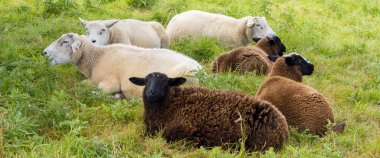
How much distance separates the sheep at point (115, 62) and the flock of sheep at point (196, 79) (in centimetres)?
2

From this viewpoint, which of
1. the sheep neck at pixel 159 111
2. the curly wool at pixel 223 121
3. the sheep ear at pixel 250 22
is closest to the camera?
the curly wool at pixel 223 121

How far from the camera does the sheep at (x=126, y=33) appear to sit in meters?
9.87

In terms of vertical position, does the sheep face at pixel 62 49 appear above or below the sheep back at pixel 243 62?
above

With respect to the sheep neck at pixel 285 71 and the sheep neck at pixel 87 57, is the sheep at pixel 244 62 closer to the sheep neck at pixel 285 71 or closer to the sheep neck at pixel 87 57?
the sheep neck at pixel 285 71

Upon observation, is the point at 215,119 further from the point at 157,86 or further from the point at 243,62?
the point at 243,62

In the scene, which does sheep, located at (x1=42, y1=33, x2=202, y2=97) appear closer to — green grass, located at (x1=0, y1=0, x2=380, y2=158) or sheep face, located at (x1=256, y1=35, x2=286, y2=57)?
green grass, located at (x1=0, y1=0, x2=380, y2=158)

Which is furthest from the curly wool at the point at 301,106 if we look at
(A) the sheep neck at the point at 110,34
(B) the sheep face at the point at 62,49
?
(A) the sheep neck at the point at 110,34

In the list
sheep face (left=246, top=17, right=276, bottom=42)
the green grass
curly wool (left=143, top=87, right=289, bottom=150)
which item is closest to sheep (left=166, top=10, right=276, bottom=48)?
sheep face (left=246, top=17, right=276, bottom=42)

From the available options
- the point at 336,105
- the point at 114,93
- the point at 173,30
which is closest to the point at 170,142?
the point at 114,93

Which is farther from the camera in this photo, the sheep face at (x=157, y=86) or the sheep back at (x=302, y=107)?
the sheep back at (x=302, y=107)

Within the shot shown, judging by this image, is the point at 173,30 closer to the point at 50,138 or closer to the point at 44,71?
the point at 44,71

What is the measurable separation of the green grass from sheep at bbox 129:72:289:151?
7.3 inches

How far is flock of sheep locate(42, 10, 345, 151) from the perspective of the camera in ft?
19.5

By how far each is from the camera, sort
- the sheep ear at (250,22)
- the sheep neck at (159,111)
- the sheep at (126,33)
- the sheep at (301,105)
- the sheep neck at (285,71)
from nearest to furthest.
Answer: the sheep neck at (159,111) → the sheep at (301,105) → the sheep neck at (285,71) → the sheep at (126,33) → the sheep ear at (250,22)
